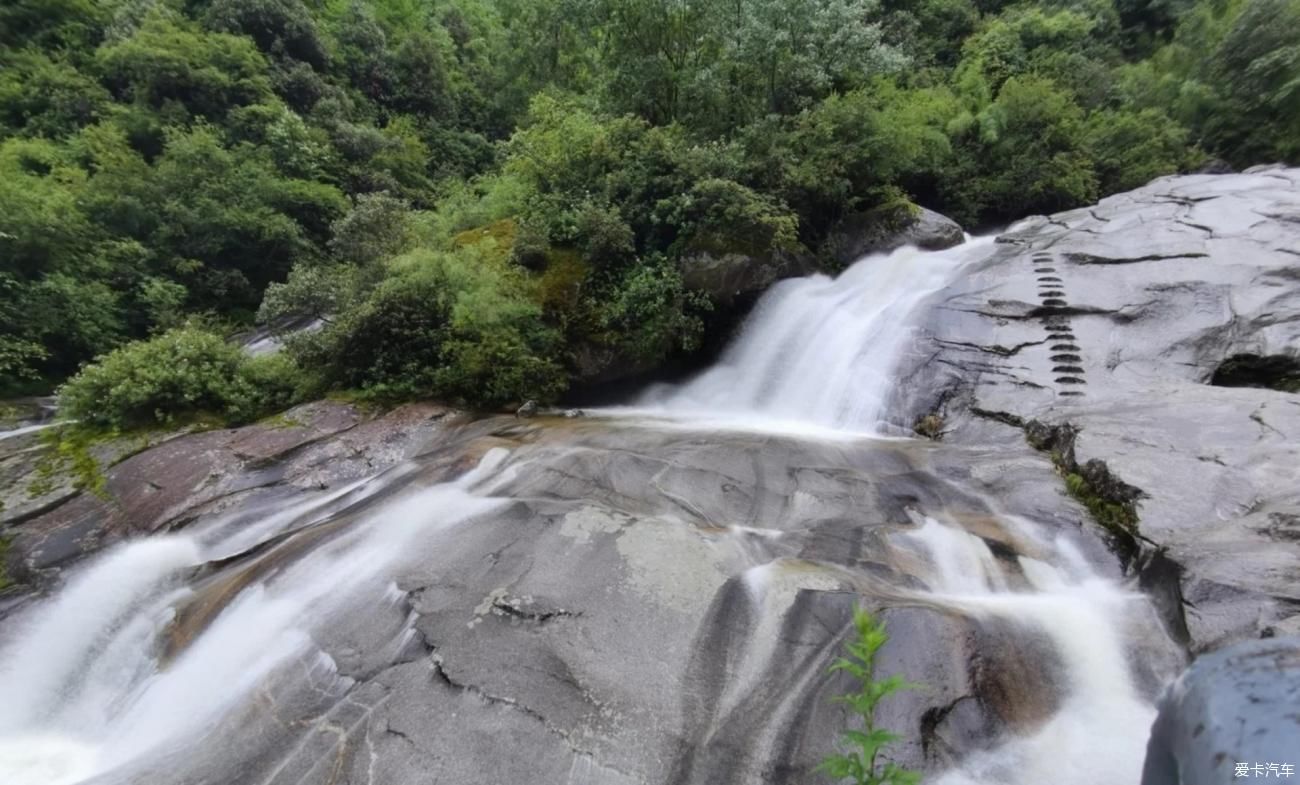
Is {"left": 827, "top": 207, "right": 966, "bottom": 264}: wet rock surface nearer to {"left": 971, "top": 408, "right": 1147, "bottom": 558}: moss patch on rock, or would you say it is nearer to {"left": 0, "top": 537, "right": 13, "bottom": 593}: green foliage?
{"left": 971, "top": 408, "right": 1147, "bottom": 558}: moss patch on rock

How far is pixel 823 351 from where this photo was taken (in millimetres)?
9992

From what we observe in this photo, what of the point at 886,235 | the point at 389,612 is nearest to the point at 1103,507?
the point at 389,612

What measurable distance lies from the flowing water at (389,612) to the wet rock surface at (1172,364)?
705 mm

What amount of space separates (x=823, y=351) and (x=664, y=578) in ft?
→ 22.3

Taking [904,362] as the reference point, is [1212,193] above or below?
above

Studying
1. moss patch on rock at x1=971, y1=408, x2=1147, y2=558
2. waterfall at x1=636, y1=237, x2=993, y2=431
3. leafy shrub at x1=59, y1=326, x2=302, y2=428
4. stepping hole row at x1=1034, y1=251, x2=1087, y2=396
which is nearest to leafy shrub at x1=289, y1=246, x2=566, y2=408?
leafy shrub at x1=59, y1=326, x2=302, y2=428

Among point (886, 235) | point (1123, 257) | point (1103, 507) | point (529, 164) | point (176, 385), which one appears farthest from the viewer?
point (886, 235)

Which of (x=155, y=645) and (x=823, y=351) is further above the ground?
(x=823, y=351)

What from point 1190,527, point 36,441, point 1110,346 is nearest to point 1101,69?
point 1110,346

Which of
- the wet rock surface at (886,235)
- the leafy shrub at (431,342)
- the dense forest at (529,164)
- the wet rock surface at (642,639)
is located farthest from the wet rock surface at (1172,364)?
the leafy shrub at (431,342)

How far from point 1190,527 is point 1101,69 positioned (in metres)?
19.2

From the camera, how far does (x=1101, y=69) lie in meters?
17.0

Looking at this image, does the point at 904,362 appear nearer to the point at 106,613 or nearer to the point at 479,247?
the point at 479,247

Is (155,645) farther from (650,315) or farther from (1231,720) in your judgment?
(650,315)
